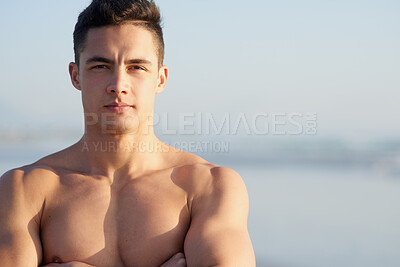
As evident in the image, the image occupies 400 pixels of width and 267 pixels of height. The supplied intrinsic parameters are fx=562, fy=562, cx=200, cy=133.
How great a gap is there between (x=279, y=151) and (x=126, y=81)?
1328 cm

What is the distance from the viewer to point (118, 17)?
2639 mm

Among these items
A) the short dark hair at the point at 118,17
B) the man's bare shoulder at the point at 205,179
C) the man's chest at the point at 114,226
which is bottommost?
the man's chest at the point at 114,226

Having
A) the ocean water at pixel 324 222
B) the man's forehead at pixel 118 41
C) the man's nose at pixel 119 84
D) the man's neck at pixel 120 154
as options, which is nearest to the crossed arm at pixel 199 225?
the man's neck at pixel 120 154

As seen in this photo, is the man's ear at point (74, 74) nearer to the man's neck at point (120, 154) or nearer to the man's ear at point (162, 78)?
the man's neck at point (120, 154)

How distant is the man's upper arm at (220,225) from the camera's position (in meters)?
2.32

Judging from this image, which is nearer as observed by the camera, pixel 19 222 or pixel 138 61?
pixel 19 222

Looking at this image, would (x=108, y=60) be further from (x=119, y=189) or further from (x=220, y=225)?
(x=220, y=225)

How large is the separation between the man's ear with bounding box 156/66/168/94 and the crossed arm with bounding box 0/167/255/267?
52 centimetres

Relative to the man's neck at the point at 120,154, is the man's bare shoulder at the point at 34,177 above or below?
below

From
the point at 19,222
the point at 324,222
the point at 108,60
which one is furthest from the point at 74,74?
the point at 324,222

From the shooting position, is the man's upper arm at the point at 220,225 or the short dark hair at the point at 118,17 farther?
the short dark hair at the point at 118,17

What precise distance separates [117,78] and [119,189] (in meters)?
0.53

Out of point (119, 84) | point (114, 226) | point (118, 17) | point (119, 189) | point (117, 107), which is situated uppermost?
point (118, 17)

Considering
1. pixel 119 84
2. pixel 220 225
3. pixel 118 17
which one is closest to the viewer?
pixel 220 225
